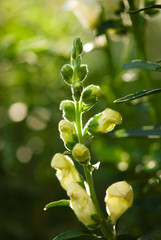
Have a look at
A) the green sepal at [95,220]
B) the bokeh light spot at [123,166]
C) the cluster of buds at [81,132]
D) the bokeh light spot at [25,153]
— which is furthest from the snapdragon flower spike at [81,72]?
the bokeh light spot at [25,153]

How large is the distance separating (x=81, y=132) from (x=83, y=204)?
0.12 metres

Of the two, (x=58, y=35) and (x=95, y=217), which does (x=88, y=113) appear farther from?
(x=95, y=217)

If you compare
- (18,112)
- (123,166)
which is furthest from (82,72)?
(18,112)

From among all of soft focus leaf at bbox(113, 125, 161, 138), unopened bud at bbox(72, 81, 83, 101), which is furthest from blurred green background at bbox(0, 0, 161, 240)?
unopened bud at bbox(72, 81, 83, 101)

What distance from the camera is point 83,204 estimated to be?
59 cm

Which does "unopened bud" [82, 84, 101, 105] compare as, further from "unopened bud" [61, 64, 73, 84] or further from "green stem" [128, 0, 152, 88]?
"green stem" [128, 0, 152, 88]

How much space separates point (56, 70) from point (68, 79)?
0.72 meters

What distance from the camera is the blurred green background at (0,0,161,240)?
951 millimetres

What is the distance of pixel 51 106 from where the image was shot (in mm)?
1098

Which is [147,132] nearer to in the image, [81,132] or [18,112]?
[81,132]

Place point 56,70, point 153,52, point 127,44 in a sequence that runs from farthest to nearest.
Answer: point 153,52 → point 56,70 → point 127,44

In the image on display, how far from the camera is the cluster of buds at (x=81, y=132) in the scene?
1.94 ft

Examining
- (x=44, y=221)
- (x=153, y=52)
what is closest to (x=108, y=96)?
(x=44, y=221)

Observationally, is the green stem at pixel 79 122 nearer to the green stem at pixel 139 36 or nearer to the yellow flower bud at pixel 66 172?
the yellow flower bud at pixel 66 172
